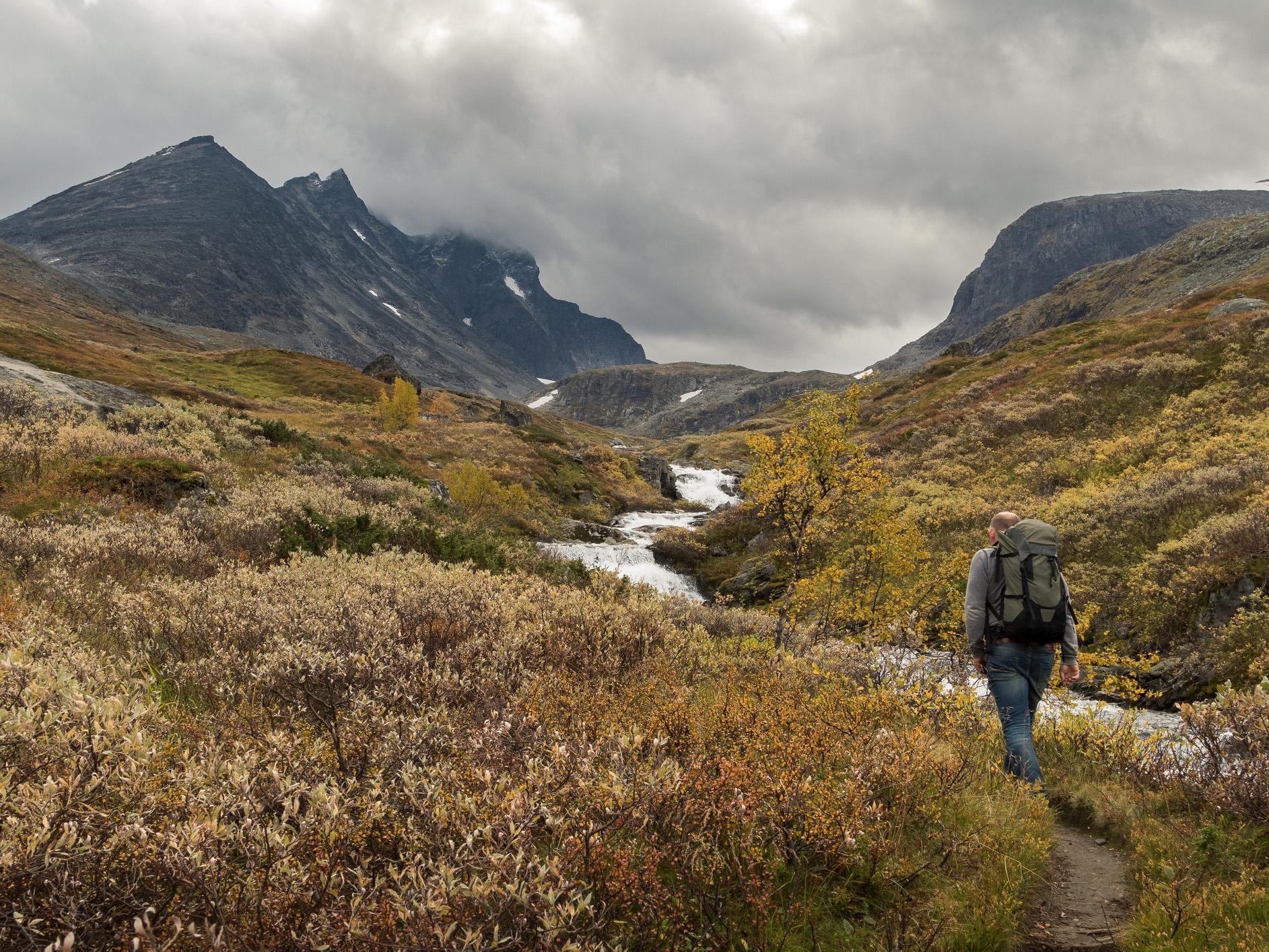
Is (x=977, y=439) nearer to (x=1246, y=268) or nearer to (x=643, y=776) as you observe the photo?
(x=643, y=776)

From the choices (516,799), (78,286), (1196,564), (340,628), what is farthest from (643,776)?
(78,286)

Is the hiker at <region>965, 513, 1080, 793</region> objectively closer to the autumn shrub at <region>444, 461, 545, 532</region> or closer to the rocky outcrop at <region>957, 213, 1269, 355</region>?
the autumn shrub at <region>444, 461, 545, 532</region>

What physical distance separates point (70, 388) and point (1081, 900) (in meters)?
28.6

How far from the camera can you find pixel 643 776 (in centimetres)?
308

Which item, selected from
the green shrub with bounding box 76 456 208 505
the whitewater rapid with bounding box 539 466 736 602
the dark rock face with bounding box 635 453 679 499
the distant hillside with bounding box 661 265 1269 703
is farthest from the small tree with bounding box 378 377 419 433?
the green shrub with bounding box 76 456 208 505

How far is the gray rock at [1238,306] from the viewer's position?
37.9 m

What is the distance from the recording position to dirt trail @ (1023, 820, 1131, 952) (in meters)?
3.67

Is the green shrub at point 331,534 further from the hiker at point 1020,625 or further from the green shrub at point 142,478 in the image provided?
the hiker at point 1020,625

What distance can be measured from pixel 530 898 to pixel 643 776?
0.83m

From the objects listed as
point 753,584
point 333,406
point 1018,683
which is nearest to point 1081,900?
point 1018,683

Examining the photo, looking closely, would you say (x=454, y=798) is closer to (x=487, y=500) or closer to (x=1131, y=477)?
(x=487, y=500)

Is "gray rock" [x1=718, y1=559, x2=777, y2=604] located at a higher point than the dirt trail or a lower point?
lower

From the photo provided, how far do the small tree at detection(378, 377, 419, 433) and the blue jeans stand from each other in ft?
158

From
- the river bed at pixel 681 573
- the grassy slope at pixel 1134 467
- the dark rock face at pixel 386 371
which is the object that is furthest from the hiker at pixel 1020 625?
the dark rock face at pixel 386 371
